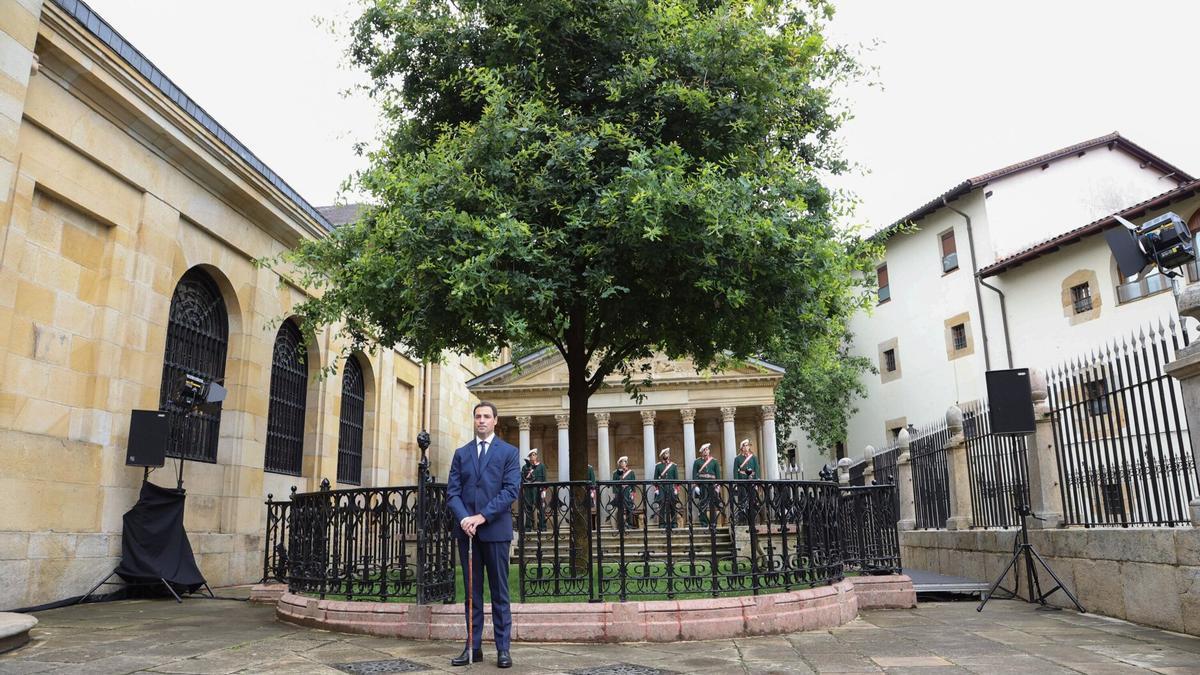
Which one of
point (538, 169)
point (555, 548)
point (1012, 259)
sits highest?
point (1012, 259)

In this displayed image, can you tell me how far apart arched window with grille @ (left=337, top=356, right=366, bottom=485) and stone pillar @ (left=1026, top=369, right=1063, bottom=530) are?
48.2 feet

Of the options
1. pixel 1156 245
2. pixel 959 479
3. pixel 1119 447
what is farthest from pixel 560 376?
pixel 1156 245

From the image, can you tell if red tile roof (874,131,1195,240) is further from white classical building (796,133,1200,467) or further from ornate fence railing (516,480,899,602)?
ornate fence railing (516,480,899,602)

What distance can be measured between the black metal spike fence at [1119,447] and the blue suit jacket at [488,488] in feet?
18.8

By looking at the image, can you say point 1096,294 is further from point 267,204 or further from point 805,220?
point 267,204

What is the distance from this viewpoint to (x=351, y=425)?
20094mm

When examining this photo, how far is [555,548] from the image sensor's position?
7.42m

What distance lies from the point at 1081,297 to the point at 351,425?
20.6 m

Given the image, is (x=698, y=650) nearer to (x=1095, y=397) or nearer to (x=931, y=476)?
(x=1095, y=397)

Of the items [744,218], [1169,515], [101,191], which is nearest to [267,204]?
[101,191]

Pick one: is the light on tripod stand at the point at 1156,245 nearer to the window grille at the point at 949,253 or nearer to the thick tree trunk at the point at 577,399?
the thick tree trunk at the point at 577,399

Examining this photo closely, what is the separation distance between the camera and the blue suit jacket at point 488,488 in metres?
6.17

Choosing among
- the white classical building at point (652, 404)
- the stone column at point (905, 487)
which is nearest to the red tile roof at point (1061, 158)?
the white classical building at point (652, 404)

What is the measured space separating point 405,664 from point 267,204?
1154 centimetres
